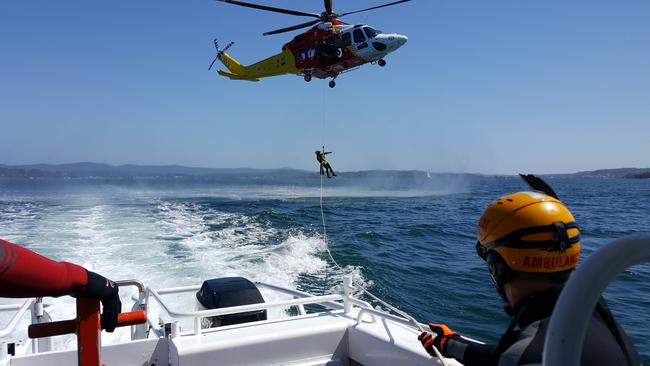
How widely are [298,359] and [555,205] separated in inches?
109

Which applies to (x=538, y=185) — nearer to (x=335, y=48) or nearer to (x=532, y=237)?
(x=532, y=237)

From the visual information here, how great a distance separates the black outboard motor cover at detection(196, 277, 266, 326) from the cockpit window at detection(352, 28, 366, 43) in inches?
430

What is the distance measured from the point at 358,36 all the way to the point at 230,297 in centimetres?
1139

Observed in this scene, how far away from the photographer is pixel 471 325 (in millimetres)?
8367

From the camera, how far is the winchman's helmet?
1.50 m

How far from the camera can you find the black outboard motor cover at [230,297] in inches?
179

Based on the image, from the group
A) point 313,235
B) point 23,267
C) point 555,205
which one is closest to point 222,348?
point 23,267

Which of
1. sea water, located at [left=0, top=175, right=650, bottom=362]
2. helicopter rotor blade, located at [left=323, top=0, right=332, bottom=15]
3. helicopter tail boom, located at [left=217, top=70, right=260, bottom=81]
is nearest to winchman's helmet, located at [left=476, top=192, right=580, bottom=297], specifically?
sea water, located at [left=0, top=175, right=650, bottom=362]

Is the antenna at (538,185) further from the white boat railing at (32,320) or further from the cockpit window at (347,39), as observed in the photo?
the cockpit window at (347,39)

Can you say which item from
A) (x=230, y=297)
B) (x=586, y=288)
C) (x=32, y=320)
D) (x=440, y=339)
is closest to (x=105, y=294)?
(x=586, y=288)

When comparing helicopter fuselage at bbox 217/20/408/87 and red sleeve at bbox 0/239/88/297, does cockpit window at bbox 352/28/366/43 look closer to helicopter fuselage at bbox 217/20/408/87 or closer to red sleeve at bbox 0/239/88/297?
helicopter fuselage at bbox 217/20/408/87

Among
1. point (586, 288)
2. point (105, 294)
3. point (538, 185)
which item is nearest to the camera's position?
point (586, 288)

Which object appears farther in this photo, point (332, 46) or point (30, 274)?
point (332, 46)

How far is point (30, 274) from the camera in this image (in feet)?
4.23
